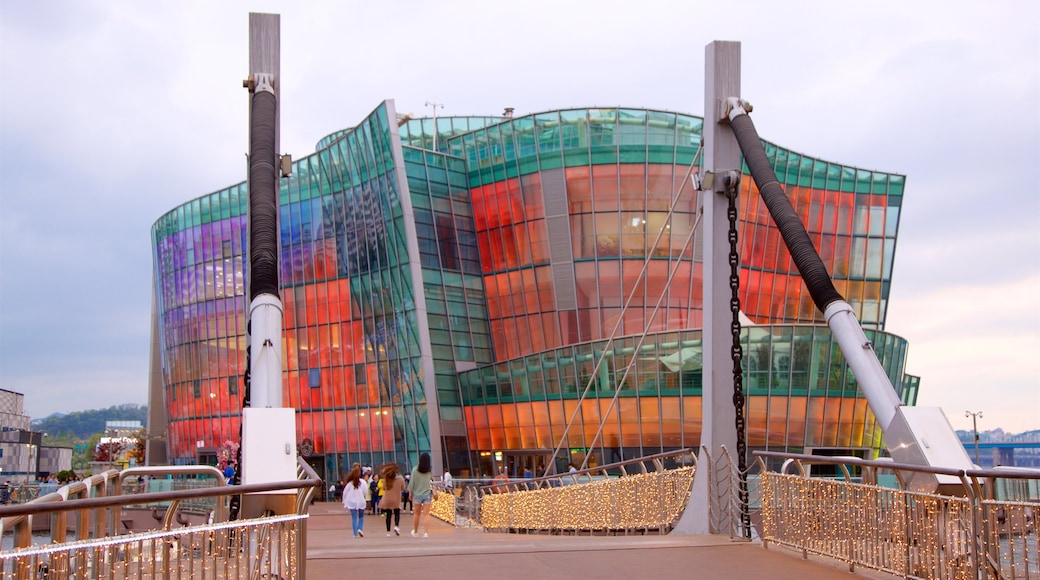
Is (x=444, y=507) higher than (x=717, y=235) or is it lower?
lower

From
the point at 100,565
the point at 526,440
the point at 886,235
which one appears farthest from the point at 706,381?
the point at 886,235

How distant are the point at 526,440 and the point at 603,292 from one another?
7.62m

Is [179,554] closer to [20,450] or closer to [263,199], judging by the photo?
[263,199]

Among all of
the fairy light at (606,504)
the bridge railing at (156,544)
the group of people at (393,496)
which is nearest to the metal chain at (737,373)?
the fairy light at (606,504)

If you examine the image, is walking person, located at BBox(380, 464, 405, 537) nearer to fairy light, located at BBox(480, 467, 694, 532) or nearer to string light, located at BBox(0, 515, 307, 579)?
fairy light, located at BBox(480, 467, 694, 532)

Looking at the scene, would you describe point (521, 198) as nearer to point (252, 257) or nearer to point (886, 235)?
point (886, 235)

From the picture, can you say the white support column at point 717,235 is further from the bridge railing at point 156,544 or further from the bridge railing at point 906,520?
the bridge railing at point 156,544

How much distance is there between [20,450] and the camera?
123750mm

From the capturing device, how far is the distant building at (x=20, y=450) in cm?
11682

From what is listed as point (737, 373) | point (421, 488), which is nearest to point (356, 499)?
point (421, 488)

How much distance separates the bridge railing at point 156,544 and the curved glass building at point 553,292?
112 feet

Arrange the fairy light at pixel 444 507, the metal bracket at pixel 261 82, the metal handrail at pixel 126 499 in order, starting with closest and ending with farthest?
the metal handrail at pixel 126 499, the metal bracket at pixel 261 82, the fairy light at pixel 444 507

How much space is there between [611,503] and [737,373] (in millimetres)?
4843

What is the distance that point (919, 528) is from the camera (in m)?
8.45
